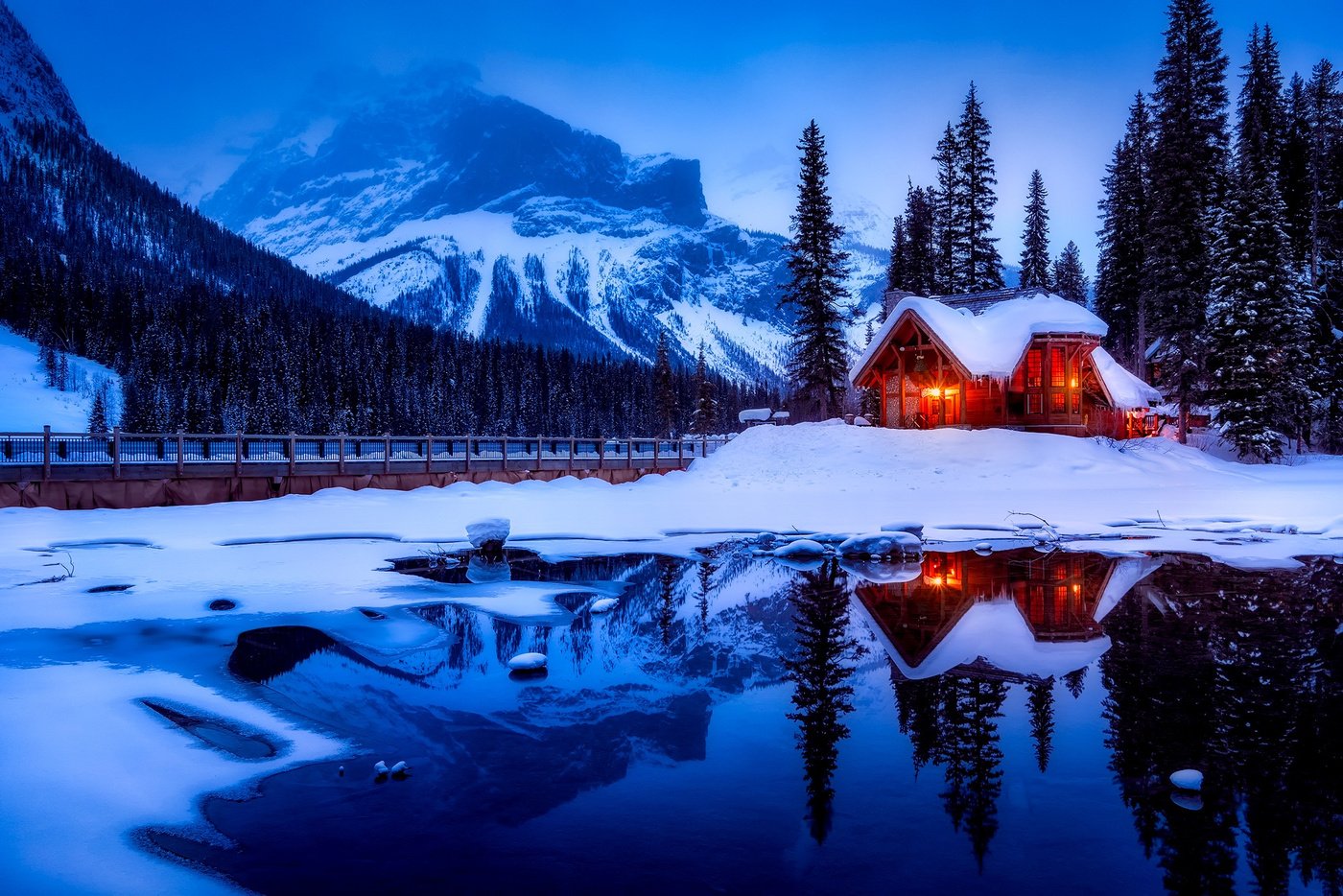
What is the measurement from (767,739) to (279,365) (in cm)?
9442

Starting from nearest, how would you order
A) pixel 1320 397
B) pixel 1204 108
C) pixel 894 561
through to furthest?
pixel 894 561
pixel 1320 397
pixel 1204 108

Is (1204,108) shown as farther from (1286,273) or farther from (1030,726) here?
(1030,726)

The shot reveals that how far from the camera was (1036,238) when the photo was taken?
57969 millimetres

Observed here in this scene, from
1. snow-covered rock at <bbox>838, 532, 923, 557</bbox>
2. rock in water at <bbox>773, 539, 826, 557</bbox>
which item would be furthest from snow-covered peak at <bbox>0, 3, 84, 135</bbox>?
snow-covered rock at <bbox>838, 532, 923, 557</bbox>

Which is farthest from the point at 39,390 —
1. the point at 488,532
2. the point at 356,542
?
the point at 488,532

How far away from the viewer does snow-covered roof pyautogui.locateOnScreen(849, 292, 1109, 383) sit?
30.8 metres

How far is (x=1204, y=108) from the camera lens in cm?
3922

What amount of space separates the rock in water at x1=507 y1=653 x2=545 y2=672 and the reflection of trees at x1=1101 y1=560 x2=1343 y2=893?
543 cm

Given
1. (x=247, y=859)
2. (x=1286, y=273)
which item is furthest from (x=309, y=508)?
(x=1286, y=273)

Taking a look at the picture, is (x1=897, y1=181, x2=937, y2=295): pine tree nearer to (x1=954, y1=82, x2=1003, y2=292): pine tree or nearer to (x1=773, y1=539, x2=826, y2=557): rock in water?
(x1=954, y1=82, x2=1003, y2=292): pine tree

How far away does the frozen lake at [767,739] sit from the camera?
4.55 metres

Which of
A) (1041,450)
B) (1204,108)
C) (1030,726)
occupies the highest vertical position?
(1204,108)

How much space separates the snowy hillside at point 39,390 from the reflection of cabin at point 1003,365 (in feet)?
Answer: 245

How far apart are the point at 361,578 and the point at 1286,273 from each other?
120 ft
